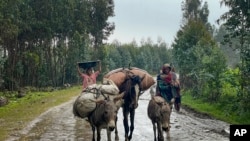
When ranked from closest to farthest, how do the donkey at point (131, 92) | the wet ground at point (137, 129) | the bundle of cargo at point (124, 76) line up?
the donkey at point (131, 92), the bundle of cargo at point (124, 76), the wet ground at point (137, 129)

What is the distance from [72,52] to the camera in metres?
61.1

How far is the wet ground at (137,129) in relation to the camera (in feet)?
51.5

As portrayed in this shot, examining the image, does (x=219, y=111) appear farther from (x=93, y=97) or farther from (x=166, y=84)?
(x=93, y=97)

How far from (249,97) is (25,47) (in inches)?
1558

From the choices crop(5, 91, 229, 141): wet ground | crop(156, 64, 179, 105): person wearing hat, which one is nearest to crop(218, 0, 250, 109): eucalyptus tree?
crop(5, 91, 229, 141): wet ground

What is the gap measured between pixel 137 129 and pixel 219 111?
27.2 feet

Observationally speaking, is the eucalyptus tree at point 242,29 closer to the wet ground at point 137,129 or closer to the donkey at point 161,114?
the wet ground at point 137,129

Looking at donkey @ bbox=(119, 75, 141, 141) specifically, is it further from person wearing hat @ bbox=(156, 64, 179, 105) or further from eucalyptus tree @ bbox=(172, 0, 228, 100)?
eucalyptus tree @ bbox=(172, 0, 228, 100)

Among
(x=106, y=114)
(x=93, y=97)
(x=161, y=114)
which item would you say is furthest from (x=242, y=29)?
Result: (x=106, y=114)

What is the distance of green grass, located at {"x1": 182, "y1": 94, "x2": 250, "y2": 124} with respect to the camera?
20406mm

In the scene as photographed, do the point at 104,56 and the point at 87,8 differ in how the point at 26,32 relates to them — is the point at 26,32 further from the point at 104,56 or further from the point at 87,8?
the point at 104,56

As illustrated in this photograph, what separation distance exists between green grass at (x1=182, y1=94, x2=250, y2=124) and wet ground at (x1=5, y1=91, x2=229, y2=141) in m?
0.73

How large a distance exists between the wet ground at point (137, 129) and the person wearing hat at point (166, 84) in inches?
81.9

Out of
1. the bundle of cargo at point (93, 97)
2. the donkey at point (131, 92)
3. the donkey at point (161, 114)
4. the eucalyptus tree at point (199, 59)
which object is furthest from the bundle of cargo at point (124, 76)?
Result: the eucalyptus tree at point (199, 59)
